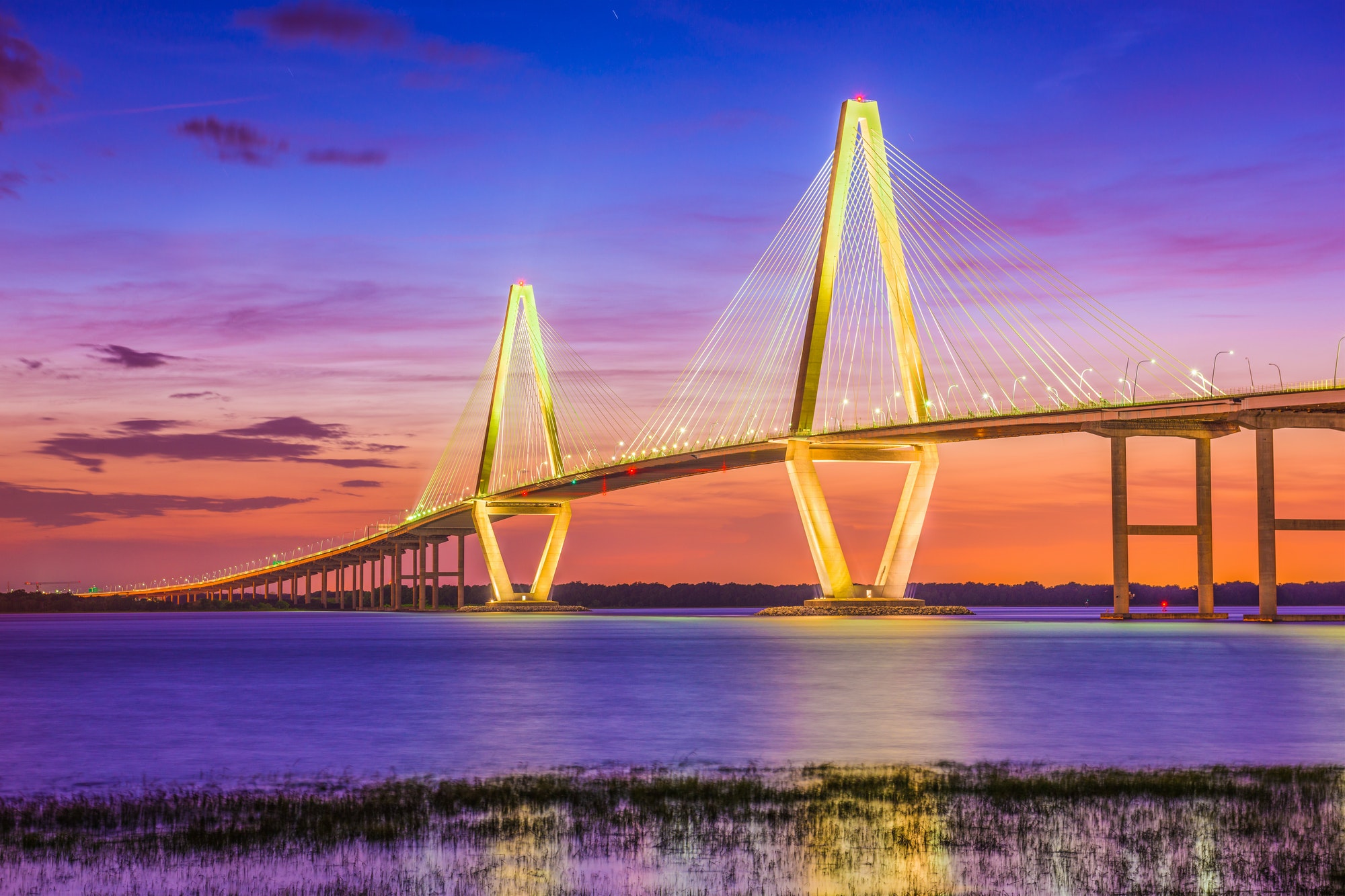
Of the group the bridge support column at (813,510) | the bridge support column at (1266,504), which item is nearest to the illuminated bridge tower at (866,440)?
the bridge support column at (813,510)

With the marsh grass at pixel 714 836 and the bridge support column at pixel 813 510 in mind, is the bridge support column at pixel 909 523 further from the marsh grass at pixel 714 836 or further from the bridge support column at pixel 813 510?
the marsh grass at pixel 714 836

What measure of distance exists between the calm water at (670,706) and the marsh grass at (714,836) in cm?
333

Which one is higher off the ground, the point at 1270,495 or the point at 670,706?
the point at 1270,495

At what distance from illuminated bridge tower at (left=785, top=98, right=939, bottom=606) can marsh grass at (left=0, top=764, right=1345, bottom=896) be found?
50.3m

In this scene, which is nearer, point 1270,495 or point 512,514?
point 1270,495

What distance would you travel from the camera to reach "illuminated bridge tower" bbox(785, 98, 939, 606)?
67250 millimetres

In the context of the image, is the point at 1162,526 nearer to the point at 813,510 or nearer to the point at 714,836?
the point at 813,510

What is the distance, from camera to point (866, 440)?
7038 centimetres

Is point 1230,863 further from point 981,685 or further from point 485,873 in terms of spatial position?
point 981,685

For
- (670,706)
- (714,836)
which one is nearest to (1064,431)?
(670,706)

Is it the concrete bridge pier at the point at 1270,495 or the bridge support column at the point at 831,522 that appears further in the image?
the bridge support column at the point at 831,522

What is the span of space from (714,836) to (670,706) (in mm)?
16864

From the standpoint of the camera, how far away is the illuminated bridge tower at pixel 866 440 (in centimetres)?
6725

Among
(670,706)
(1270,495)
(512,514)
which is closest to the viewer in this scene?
(670,706)
